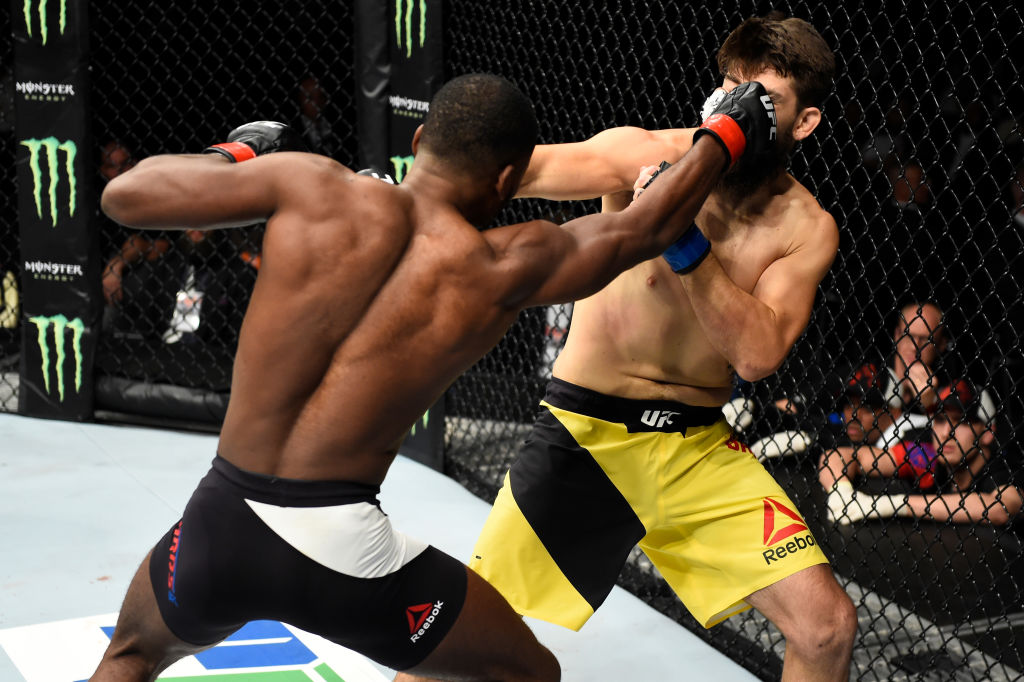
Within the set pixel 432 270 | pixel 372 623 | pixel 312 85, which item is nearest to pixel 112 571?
pixel 372 623

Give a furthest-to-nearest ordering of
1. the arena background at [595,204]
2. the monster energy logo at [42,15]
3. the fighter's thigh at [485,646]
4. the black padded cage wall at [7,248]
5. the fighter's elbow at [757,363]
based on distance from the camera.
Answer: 1. the black padded cage wall at [7,248]
2. the monster energy logo at [42,15]
3. the arena background at [595,204]
4. the fighter's elbow at [757,363]
5. the fighter's thigh at [485,646]

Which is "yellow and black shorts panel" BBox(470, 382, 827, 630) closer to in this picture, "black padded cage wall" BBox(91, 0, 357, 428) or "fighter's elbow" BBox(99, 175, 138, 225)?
"fighter's elbow" BBox(99, 175, 138, 225)

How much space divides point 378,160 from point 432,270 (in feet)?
7.87

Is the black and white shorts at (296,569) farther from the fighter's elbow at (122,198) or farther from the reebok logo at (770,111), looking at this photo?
the reebok logo at (770,111)

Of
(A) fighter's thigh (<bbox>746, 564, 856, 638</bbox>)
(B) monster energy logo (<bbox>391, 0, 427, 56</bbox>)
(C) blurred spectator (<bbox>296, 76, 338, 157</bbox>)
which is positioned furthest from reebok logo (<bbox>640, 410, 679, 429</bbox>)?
(C) blurred spectator (<bbox>296, 76, 338, 157</bbox>)

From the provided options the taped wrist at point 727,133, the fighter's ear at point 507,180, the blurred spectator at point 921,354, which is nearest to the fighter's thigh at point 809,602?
the taped wrist at point 727,133

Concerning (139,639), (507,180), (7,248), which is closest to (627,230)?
(507,180)

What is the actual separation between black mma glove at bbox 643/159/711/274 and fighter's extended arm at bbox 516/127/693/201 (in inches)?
11.2

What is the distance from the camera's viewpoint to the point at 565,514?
1.98 metres

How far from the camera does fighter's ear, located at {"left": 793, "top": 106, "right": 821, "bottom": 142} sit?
6.33ft

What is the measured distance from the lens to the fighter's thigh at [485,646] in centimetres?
144

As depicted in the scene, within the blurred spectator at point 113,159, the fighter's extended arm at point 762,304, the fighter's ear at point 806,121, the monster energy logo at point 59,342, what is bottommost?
the monster energy logo at point 59,342

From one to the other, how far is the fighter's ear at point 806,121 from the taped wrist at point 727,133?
0.31 m

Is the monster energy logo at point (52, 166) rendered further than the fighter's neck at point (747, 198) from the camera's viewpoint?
Yes
